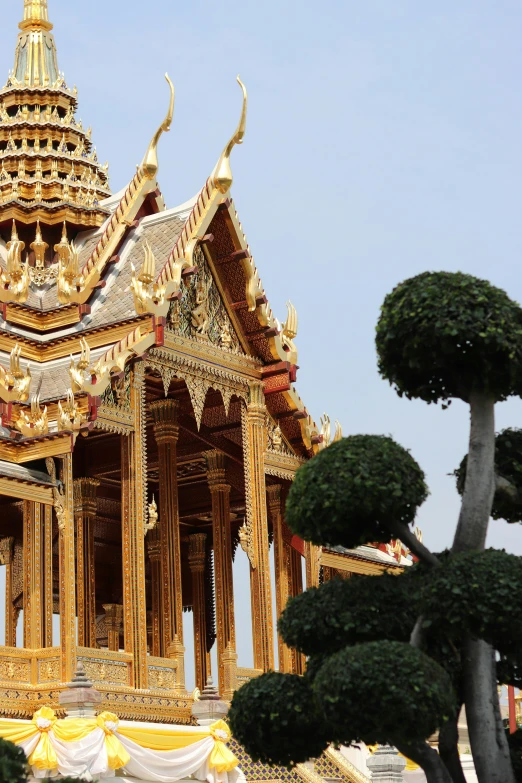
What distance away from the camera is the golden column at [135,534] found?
15.0 metres

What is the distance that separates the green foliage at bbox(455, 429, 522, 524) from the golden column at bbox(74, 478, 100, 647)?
289 inches

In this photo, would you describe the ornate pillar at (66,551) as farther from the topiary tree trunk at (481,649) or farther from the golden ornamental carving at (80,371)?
the topiary tree trunk at (481,649)

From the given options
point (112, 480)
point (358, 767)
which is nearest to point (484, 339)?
point (358, 767)

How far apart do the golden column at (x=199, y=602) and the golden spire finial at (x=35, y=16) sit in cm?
718

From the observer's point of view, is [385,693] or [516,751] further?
[516,751]

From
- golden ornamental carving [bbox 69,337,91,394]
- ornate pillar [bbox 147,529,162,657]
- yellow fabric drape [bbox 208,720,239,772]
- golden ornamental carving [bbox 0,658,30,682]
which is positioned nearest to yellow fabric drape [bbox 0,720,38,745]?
golden ornamental carving [bbox 0,658,30,682]

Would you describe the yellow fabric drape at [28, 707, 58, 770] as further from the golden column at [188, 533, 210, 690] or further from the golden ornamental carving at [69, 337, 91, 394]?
the golden column at [188, 533, 210, 690]

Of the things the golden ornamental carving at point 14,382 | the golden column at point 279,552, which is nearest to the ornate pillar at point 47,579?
the golden ornamental carving at point 14,382

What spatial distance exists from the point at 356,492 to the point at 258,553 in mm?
7394

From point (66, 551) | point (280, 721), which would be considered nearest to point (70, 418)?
point (66, 551)

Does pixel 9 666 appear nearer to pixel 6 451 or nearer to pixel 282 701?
pixel 6 451

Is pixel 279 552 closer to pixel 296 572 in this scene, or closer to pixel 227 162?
pixel 296 572

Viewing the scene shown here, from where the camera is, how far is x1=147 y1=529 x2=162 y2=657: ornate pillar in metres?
17.2

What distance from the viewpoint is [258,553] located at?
55.7ft
